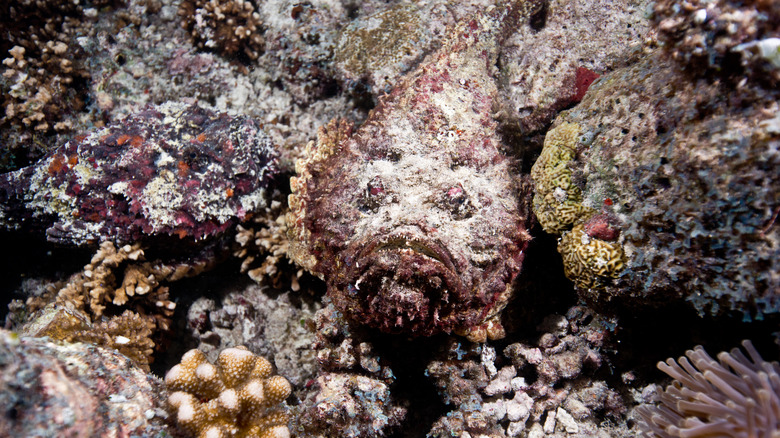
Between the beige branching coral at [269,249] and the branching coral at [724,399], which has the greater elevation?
the beige branching coral at [269,249]

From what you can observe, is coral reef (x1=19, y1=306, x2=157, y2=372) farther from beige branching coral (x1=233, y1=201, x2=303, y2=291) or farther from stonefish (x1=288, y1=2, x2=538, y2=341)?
stonefish (x1=288, y1=2, x2=538, y2=341)

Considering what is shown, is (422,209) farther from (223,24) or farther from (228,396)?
(223,24)

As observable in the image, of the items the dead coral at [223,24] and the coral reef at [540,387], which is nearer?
the coral reef at [540,387]

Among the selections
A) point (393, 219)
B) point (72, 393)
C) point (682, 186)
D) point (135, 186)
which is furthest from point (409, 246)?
point (135, 186)

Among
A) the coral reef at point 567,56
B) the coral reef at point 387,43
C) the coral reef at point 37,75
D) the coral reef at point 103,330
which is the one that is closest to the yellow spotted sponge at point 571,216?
the coral reef at point 567,56

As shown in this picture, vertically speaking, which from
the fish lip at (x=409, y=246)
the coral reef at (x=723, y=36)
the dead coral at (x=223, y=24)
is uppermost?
the dead coral at (x=223, y=24)

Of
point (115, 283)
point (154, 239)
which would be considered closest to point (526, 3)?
point (154, 239)

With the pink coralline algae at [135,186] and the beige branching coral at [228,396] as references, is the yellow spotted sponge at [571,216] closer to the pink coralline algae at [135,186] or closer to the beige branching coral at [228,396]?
the beige branching coral at [228,396]

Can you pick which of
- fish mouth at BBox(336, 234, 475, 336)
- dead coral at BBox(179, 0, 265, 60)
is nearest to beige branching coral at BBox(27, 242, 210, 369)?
fish mouth at BBox(336, 234, 475, 336)
